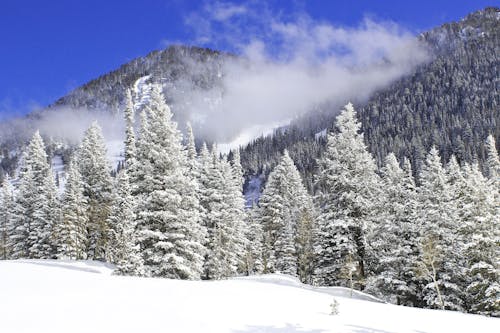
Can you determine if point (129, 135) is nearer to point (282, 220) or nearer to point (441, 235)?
point (282, 220)

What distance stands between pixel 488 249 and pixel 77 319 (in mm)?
30041

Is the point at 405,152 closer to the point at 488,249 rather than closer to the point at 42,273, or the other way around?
the point at 488,249

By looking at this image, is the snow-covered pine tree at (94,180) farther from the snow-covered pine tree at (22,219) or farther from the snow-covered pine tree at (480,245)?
the snow-covered pine tree at (480,245)

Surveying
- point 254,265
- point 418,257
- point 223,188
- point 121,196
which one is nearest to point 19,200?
point 121,196

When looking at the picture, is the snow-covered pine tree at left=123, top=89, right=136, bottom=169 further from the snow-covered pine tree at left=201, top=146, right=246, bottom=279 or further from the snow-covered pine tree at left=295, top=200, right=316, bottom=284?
the snow-covered pine tree at left=295, top=200, right=316, bottom=284

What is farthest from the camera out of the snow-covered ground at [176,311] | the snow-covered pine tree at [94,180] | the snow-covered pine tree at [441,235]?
the snow-covered pine tree at [94,180]

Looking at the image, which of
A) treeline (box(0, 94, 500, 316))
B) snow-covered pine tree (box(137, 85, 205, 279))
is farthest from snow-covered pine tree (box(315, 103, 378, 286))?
snow-covered pine tree (box(137, 85, 205, 279))

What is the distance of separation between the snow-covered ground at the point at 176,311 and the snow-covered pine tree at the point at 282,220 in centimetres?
3438

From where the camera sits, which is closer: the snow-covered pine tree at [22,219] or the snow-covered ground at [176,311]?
the snow-covered ground at [176,311]

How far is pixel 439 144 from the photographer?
184750mm

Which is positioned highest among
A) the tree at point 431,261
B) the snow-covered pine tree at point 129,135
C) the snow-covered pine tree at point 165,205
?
the snow-covered pine tree at point 129,135

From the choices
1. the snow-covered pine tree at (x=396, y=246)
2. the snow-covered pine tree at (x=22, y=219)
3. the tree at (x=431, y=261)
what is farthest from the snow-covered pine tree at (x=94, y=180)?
the tree at (x=431, y=261)

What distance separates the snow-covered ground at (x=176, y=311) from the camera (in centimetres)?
984

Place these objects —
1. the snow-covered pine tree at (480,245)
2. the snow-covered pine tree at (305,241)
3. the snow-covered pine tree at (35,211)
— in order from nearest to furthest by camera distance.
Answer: the snow-covered pine tree at (480,245)
the snow-covered pine tree at (35,211)
the snow-covered pine tree at (305,241)
